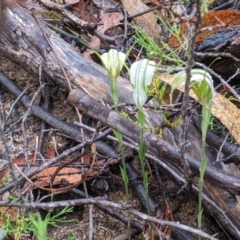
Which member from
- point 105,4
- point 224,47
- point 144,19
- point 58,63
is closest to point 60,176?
point 58,63

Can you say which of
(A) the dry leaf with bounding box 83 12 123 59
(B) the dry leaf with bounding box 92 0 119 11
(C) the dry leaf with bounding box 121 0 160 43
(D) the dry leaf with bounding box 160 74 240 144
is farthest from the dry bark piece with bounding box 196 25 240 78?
(B) the dry leaf with bounding box 92 0 119 11

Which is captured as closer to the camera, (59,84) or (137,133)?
(137,133)

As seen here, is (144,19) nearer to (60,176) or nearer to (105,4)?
(105,4)

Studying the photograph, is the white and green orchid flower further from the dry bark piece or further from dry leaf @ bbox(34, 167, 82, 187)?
the dry bark piece

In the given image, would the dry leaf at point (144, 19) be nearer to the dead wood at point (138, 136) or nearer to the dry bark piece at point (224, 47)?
the dry bark piece at point (224, 47)

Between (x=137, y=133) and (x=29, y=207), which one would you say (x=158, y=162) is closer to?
(x=137, y=133)

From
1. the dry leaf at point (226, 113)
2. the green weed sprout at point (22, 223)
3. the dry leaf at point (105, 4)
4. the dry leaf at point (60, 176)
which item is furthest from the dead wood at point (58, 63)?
the dry leaf at point (105, 4)

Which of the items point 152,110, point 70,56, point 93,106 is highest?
point 93,106

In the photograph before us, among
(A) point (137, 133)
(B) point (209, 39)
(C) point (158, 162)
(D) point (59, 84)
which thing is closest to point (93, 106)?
(A) point (137, 133)
